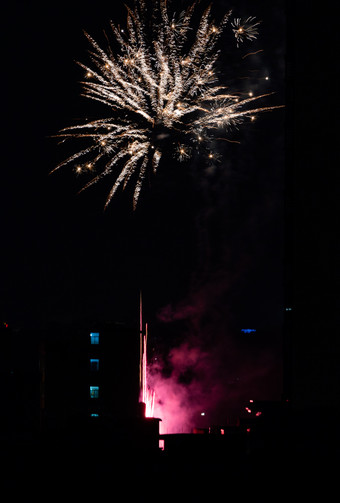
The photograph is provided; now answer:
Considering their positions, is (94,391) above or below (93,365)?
below

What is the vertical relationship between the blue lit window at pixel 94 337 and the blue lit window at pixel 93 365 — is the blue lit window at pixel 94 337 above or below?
above

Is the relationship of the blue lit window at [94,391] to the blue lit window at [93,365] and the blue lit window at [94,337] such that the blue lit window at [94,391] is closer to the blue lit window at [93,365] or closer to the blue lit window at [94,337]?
the blue lit window at [93,365]

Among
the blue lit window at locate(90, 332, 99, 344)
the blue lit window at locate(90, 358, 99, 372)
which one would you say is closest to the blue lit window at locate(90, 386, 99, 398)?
the blue lit window at locate(90, 358, 99, 372)

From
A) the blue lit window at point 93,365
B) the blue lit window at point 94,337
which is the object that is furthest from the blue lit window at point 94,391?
the blue lit window at point 94,337

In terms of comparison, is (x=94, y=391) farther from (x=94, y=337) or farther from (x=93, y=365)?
(x=94, y=337)

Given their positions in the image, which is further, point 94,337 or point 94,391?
point 94,337

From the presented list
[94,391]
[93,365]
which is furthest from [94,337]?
[94,391]

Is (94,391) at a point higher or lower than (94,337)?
lower

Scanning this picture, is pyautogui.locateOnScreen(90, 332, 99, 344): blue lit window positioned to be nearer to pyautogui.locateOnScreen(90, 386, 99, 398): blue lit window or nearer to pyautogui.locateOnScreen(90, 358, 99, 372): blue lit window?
pyautogui.locateOnScreen(90, 358, 99, 372): blue lit window

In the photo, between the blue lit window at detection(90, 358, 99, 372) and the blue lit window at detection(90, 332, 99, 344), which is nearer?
the blue lit window at detection(90, 358, 99, 372)

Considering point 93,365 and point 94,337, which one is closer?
point 93,365

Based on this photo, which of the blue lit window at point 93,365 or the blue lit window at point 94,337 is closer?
the blue lit window at point 93,365

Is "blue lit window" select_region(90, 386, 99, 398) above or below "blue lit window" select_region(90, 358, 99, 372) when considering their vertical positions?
below
